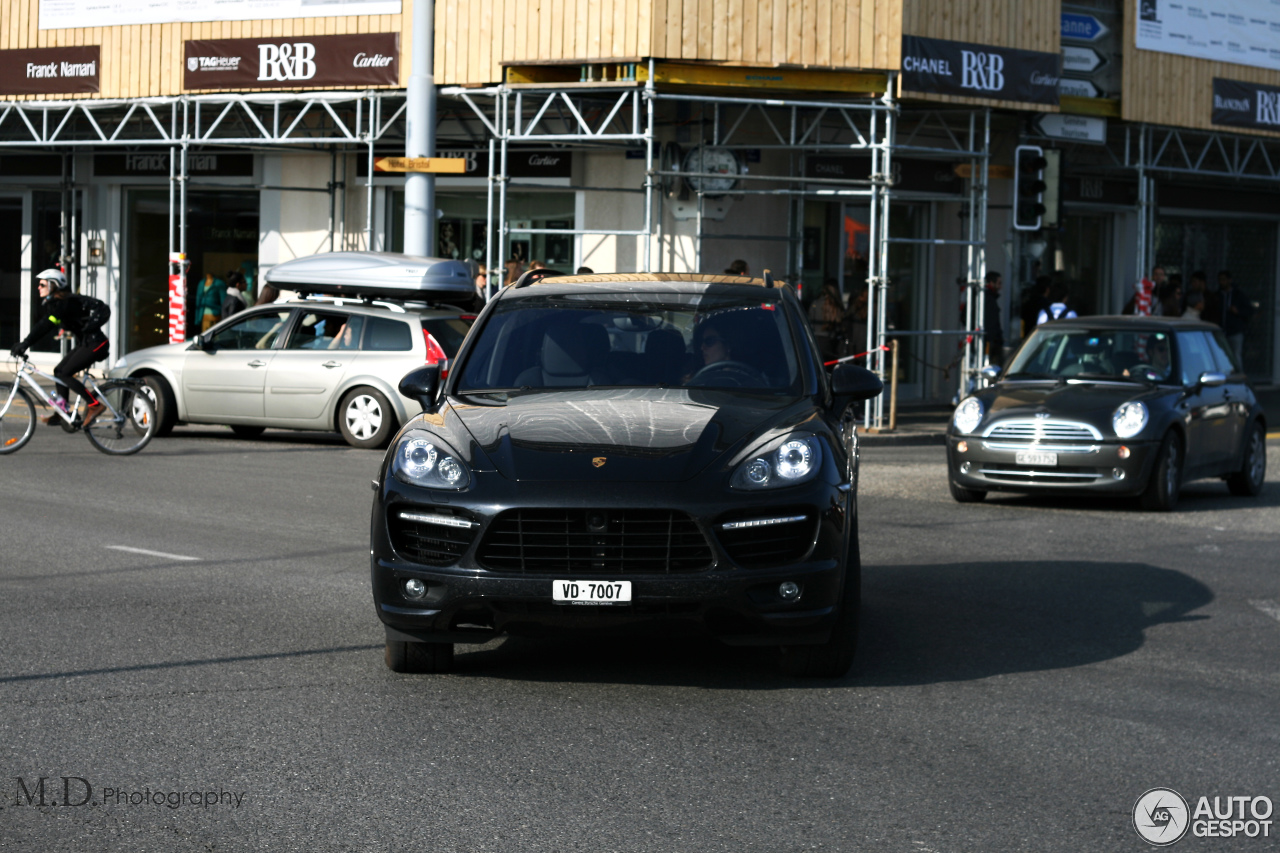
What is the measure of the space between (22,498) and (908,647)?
779 centimetres

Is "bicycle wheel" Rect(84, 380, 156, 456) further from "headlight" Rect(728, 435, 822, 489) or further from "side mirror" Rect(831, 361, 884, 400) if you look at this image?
"headlight" Rect(728, 435, 822, 489)

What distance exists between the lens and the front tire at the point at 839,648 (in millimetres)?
6418

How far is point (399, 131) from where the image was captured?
2428cm

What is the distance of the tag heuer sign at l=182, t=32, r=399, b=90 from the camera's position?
72.2ft

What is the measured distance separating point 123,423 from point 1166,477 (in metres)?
9.67

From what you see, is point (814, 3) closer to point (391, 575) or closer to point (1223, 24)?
point (1223, 24)

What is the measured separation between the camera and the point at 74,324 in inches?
620

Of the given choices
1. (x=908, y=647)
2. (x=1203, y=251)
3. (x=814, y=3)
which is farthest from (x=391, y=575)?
(x=1203, y=251)

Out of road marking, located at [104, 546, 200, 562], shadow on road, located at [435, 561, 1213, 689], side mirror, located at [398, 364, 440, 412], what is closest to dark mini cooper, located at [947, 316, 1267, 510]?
shadow on road, located at [435, 561, 1213, 689]

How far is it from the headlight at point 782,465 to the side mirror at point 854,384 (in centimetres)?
79

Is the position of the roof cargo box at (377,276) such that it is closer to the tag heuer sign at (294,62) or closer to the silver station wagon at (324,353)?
the silver station wagon at (324,353)

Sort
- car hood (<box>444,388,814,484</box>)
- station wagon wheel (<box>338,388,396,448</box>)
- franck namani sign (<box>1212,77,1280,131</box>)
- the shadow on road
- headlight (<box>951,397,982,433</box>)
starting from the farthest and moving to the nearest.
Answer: franck namani sign (<box>1212,77,1280,131</box>), station wagon wheel (<box>338,388,396,448</box>), headlight (<box>951,397,982,433</box>), the shadow on road, car hood (<box>444,388,814,484</box>)

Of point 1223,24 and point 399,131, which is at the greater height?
point 1223,24

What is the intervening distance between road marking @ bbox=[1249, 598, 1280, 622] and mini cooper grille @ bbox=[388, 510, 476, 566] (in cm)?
460
